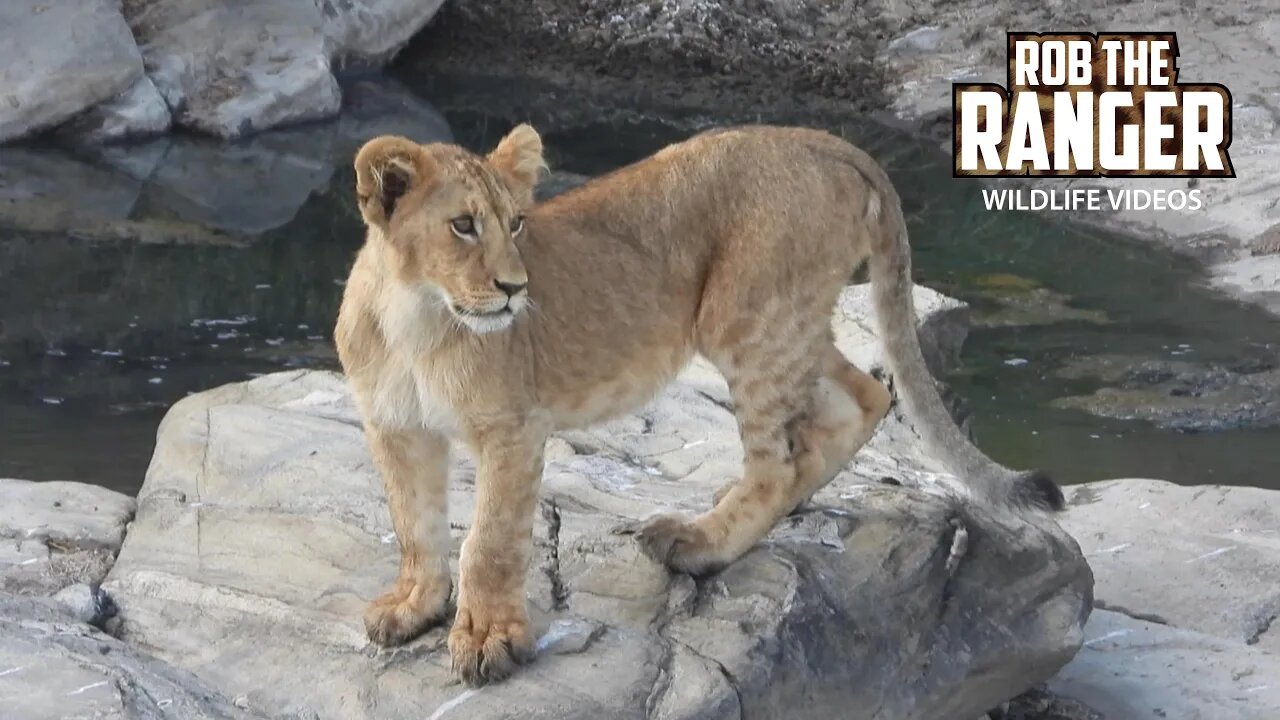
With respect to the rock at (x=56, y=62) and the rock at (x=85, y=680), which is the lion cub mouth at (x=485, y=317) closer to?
the rock at (x=85, y=680)

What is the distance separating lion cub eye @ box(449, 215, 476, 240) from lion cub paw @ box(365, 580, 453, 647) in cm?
117

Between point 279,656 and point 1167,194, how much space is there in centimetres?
1129

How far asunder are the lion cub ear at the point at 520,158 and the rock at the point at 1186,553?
150 inches

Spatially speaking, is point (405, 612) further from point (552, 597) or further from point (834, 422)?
point (834, 422)

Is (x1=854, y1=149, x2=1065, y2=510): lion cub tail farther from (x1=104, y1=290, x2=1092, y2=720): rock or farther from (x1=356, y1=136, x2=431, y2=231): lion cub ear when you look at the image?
(x1=356, y1=136, x2=431, y2=231): lion cub ear

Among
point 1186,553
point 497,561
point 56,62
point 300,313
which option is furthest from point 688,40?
point 497,561

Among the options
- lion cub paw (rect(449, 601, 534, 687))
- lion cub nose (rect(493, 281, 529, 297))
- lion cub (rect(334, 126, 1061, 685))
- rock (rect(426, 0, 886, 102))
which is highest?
lion cub nose (rect(493, 281, 529, 297))

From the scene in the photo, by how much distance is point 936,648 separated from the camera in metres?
6.03

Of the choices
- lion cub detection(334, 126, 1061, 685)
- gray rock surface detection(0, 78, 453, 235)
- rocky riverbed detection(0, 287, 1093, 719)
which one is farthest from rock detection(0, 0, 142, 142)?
lion cub detection(334, 126, 1061, 685)

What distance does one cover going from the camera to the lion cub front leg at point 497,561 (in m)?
4.99

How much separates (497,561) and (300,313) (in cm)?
739

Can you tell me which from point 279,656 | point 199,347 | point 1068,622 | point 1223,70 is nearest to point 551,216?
point 279,656

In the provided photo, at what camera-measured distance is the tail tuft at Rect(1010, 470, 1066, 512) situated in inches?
231

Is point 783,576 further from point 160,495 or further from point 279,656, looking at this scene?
point 160,495
